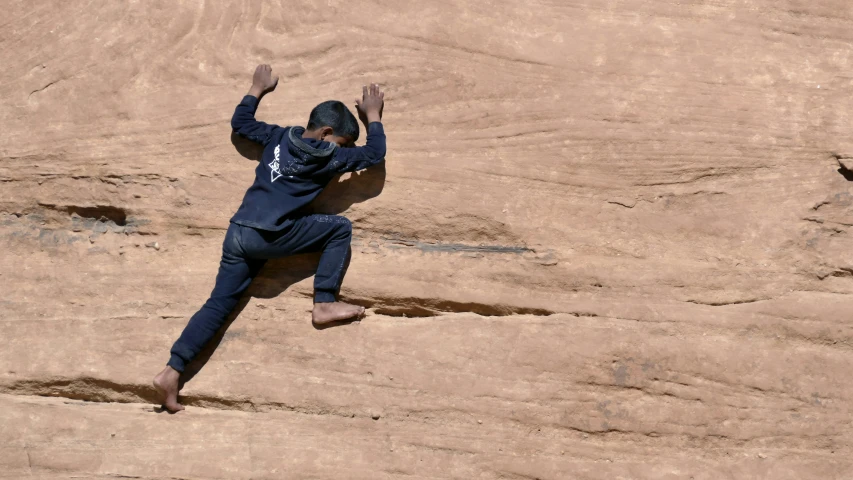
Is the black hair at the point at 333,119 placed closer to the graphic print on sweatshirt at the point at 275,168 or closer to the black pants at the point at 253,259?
the graphic print on sweatshirt at the point at 275,168

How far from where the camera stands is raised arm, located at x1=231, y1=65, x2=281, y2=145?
11.5ft

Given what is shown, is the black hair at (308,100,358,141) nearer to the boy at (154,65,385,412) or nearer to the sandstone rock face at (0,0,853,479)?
the boy at (154,65,385,412)

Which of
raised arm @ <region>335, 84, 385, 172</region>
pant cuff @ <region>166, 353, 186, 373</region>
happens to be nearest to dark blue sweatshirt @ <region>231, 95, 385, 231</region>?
raised arm @ <region>335, 84, 385, 172</region>

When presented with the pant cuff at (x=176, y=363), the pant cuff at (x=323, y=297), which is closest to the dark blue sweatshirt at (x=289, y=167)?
the pant cuff at (x=323, y=297)

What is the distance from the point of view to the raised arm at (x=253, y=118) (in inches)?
138

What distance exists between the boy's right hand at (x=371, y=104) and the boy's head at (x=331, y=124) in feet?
0.33

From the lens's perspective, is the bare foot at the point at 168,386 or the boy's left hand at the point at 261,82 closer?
the bare foot at the point at 168,386

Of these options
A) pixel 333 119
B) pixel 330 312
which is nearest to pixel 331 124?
pixel 333 119

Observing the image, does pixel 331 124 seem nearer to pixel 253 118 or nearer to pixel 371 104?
pixel 371 104

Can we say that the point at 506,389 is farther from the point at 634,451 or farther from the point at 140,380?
the point at 140,380

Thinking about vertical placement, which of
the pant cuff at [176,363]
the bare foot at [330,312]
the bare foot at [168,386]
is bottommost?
the bare foot at [168,386]

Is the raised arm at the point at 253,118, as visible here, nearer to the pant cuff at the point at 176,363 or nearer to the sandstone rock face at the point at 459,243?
the sandstone rock face at the point at 459,243

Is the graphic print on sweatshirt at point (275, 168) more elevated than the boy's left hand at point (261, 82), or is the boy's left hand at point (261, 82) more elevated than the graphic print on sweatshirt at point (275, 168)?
the boy's left hand at point (261, 82)

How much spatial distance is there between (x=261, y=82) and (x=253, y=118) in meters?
0.19
